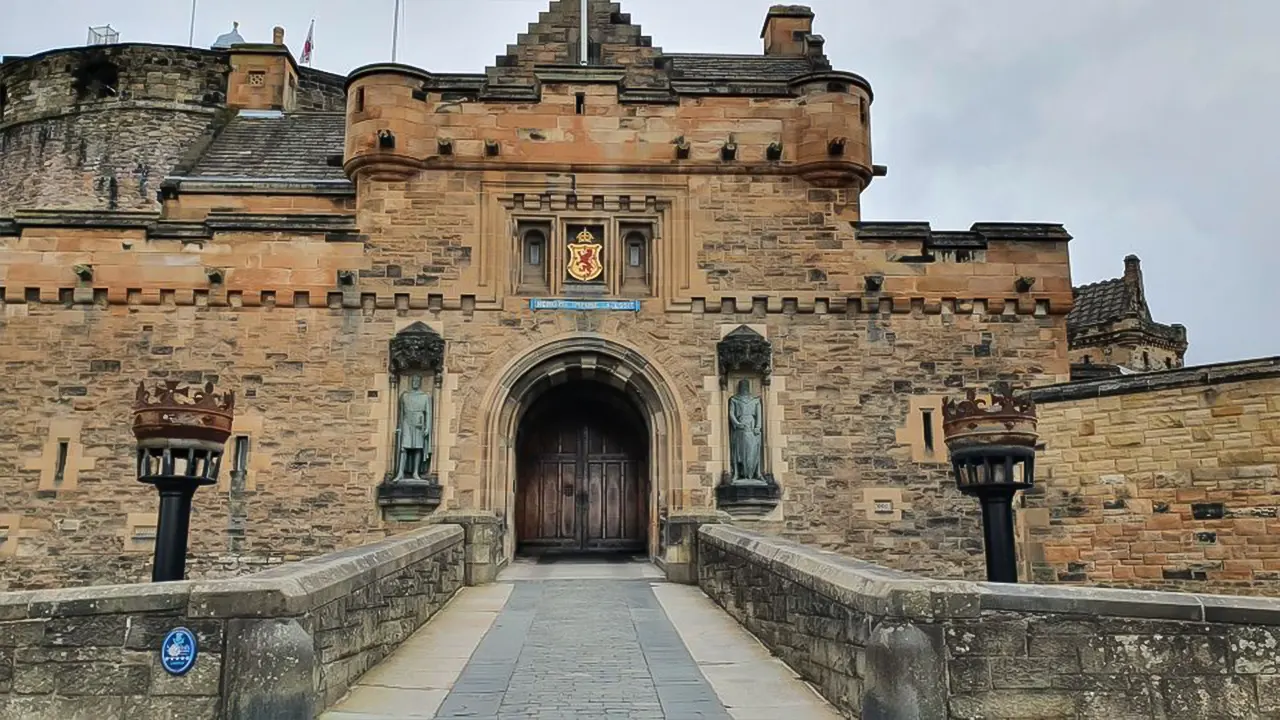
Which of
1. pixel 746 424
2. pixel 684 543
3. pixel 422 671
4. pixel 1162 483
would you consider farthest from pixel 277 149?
pixel 1162 483

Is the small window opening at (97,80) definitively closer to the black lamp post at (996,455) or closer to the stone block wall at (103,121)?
the stone block wall at (103,121)

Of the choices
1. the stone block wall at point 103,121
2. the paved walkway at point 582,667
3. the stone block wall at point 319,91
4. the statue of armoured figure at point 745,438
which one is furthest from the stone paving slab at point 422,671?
the stone block wall at point 319,91

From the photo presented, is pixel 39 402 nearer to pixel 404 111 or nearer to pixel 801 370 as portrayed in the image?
pixel 404 111

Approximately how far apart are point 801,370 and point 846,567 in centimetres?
934

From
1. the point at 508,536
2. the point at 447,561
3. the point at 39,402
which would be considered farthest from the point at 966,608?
the point at 39,402

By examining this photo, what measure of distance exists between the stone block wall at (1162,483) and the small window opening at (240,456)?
11748 mm

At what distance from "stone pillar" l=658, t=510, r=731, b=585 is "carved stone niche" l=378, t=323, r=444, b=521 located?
3.57 m

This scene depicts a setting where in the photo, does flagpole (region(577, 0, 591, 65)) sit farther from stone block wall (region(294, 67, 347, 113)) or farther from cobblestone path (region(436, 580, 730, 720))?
stone block wall (region(294, 67, 347, 113))

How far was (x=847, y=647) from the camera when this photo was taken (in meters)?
5.99

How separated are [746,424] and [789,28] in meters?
11.3

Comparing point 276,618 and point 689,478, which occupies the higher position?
point 689,478

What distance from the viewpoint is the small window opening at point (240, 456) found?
1509cm

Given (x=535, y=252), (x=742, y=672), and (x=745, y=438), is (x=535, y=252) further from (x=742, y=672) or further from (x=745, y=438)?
(x=742, y=672)

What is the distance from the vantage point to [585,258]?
1616cm
